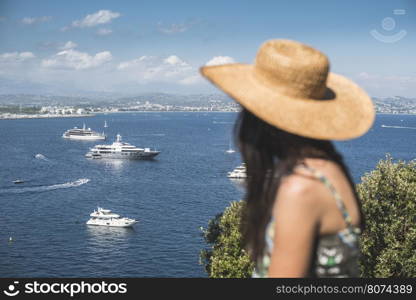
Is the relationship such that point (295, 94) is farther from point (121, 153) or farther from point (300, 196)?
point (121, 153)

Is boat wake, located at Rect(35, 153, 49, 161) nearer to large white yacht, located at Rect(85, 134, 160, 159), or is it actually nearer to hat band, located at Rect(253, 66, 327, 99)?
large white yacht, located at Rect(85, 134, 160, 159)

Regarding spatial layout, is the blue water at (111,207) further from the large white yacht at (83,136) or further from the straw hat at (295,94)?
the straw hat at (295,94)

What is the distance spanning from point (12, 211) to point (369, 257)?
156ft

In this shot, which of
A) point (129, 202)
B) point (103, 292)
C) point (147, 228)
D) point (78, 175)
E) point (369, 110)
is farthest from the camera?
point (78, 175)

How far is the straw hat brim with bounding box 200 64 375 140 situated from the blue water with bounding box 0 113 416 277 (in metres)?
35.5

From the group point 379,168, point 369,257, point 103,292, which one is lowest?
point 369,257

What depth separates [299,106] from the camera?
6.54 feet

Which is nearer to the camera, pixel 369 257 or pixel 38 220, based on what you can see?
pixel 369 257

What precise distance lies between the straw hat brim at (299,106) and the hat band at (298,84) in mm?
14

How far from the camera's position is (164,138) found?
13600cm

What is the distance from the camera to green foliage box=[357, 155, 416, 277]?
16391mm

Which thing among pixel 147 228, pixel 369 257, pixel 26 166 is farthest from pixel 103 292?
pixel 26 166

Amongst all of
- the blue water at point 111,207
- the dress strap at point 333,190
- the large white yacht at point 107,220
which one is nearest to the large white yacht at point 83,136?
the blue water at point 111,207

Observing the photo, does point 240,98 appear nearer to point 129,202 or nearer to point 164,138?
point 129,202
